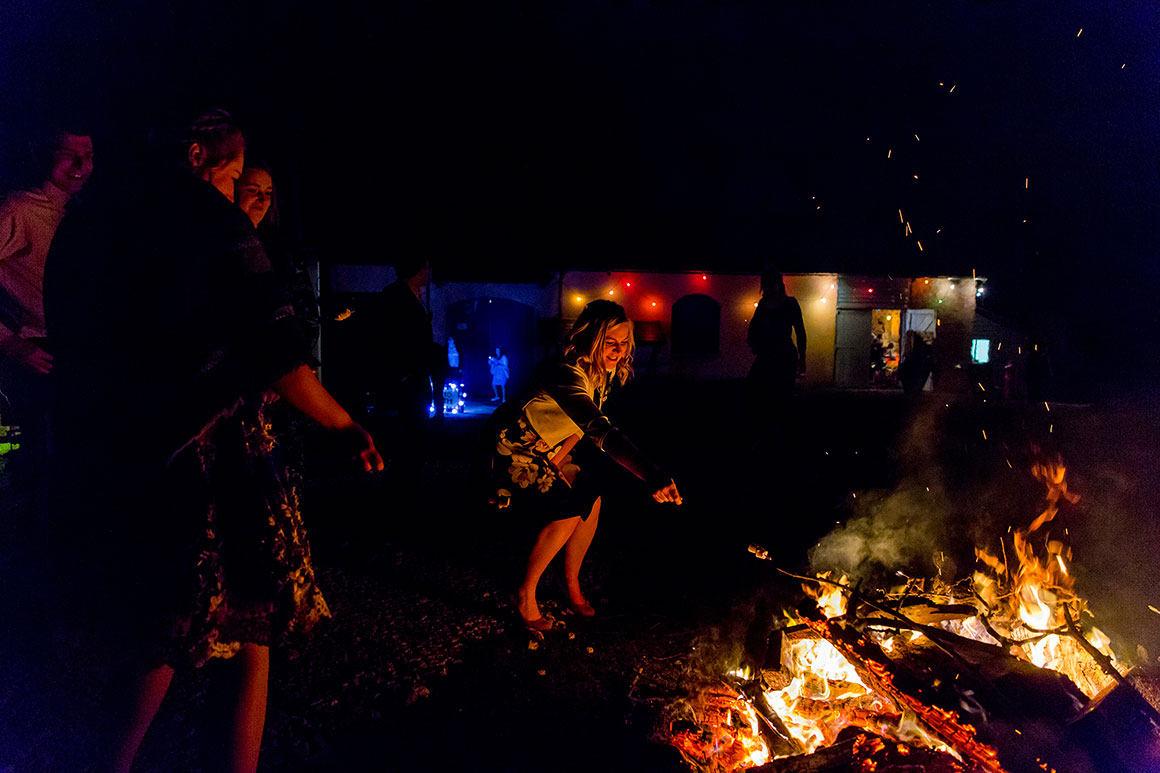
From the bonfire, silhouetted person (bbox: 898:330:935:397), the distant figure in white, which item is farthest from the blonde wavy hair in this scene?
silhouetted person (bbox: 898:330:935:397)

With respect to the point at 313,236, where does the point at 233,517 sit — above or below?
below

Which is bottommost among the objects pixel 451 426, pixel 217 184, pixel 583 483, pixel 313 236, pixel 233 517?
pixel 451 426

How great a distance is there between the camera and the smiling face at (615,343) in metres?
3.46

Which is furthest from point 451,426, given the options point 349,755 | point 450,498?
point 349,755

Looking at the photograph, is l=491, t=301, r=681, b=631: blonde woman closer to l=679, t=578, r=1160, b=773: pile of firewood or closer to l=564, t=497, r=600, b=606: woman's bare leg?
l=564, t=497, r=600, b=606: woman's bare leg

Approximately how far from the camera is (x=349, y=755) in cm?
250

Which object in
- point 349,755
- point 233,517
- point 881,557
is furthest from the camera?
point 881,557

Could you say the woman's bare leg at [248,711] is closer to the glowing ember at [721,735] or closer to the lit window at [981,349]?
the glowing ember at [721,735]

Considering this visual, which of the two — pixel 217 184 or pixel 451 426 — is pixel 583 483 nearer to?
pixel 217 184

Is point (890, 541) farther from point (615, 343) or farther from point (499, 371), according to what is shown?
point (499, 371)

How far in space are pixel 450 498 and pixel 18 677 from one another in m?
3.74

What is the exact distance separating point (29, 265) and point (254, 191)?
1.16 metres

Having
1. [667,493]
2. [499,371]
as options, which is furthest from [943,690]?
[499,371]

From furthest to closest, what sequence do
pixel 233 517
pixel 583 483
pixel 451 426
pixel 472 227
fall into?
pixel 472 227 → pixel 451 426 → pixel 583 483 → pixel 233 517
